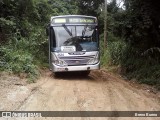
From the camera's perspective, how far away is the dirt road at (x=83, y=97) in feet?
29.7

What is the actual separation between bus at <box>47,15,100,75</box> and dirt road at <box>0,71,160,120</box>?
2.78 ft

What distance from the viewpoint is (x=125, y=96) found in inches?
426

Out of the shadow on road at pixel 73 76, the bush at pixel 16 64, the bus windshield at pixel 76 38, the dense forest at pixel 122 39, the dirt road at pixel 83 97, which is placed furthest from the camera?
the shadow on road at pixel 73 76

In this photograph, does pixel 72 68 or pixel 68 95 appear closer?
pixel 68 95

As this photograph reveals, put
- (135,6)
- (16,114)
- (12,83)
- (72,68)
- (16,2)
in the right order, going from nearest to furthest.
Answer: (16,114) → (12,83) → (72,68) → (135,6) → (16,2)

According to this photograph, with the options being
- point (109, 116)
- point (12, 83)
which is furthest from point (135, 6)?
point (109, 116)

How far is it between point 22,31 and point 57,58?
6895 millimetres

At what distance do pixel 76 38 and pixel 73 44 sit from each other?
0.34 m

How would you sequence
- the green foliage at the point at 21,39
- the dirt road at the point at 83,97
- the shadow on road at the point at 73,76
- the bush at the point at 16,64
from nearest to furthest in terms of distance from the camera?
the dirt road at the point at 83,97
the bush at the point at 16,64
the green foliage at the point at 21,39
the shadow on road at the point at 73,76

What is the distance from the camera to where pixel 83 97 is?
10.3m

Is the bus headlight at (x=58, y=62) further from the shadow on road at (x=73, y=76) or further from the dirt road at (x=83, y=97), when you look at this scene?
the shadow on road at (x=73, y=76)

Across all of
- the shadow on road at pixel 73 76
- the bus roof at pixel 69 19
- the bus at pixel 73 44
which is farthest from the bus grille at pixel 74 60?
the bus roof at pixel 69 19

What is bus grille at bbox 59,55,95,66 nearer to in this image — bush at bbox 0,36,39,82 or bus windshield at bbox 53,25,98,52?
bus windshield at bbox 53,25,98,52

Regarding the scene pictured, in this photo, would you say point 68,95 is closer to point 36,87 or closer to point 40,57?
point 36,87
